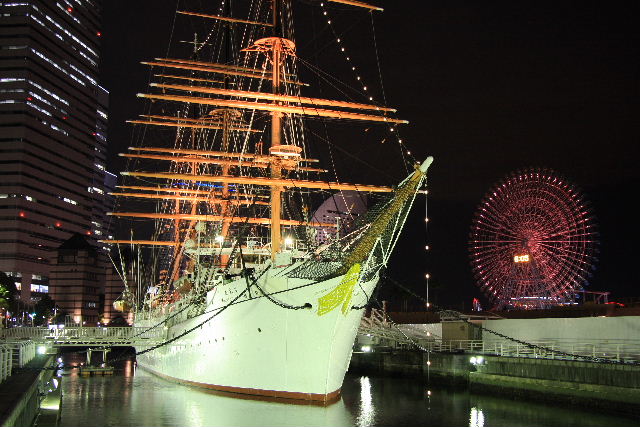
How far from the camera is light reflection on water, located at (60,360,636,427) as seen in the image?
892 inches

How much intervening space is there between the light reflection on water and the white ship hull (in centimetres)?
71

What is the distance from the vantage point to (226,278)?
28312 millimetres

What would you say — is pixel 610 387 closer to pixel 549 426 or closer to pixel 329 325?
pixel 549 426

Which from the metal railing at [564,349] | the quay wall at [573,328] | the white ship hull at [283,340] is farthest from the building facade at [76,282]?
the white ship hull at [283,340]

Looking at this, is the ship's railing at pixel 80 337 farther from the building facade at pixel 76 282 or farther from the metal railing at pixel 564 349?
the building facade at pixel 76 282

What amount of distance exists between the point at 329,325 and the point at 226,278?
6.45 metres

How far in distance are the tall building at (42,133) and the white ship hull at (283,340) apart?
327 feet

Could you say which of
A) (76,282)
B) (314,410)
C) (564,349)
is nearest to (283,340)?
(314,410)

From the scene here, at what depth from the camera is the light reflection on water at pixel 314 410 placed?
74.3 feet

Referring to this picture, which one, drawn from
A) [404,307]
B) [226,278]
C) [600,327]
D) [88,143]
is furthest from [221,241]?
[88,143]

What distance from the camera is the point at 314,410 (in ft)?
77.7

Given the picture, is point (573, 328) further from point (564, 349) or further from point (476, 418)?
point (476, 418)

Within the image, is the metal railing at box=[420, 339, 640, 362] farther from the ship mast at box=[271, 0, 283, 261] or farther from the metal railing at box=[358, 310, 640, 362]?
the ship mast at box=[271, 0, 283, 261]

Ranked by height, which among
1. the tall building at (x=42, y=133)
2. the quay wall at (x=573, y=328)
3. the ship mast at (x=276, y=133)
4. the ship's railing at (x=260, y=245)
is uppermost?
the tall building at (x=42, y=133)
